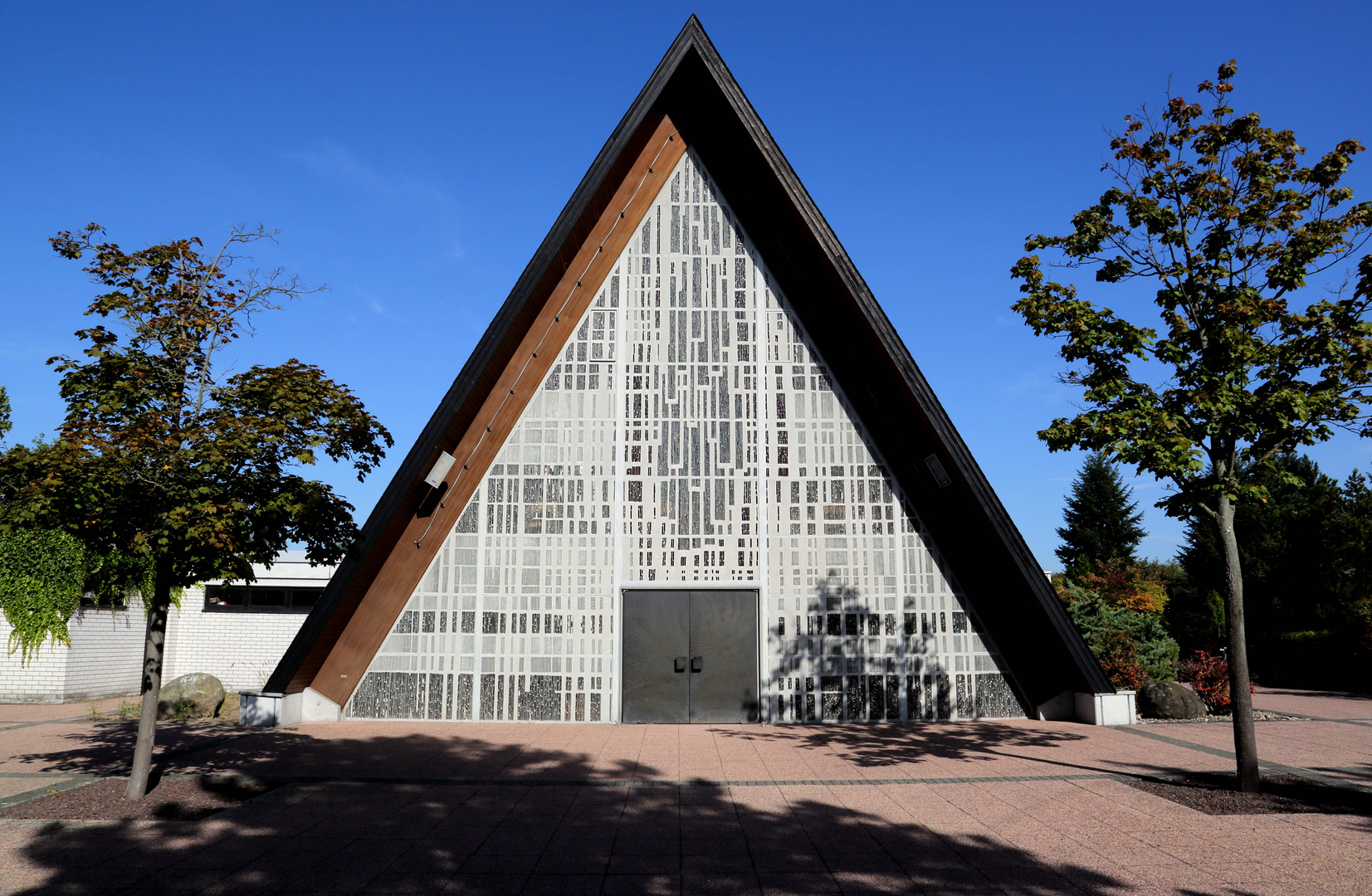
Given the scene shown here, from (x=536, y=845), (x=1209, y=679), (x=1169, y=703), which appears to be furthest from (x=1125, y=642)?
(x=536, y=845)

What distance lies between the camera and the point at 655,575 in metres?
14.3

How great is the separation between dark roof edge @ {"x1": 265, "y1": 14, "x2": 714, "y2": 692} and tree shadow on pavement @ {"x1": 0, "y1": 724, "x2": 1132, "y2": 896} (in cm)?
362

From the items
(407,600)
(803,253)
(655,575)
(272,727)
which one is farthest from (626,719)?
(803,253)

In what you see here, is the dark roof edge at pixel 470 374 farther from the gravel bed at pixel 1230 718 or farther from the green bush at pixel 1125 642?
the gravel bed at pixel 1230 718

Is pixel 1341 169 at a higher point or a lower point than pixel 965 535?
higher

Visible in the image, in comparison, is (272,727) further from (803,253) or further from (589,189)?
(803,253)

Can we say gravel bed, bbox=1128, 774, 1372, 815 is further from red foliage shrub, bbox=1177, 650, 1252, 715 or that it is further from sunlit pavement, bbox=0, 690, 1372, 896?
red foliage shrub, bbox=1177, 650, 1252, 715

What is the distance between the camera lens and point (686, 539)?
1444cm

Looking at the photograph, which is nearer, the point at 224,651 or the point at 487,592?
the point at 487,592

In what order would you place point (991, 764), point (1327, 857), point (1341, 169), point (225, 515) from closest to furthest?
point (1327, 857) → point (225, 515) → point (1341, 169) → point (991, 764)

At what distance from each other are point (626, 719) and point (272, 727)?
612 centimetres

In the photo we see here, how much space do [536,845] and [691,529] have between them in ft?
26.3

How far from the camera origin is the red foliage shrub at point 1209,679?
15734 mm

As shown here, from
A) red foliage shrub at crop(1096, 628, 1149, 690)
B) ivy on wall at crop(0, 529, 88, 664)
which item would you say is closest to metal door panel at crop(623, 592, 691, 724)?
red foliage shrub at crop(1096, 628, 1149, 690)
